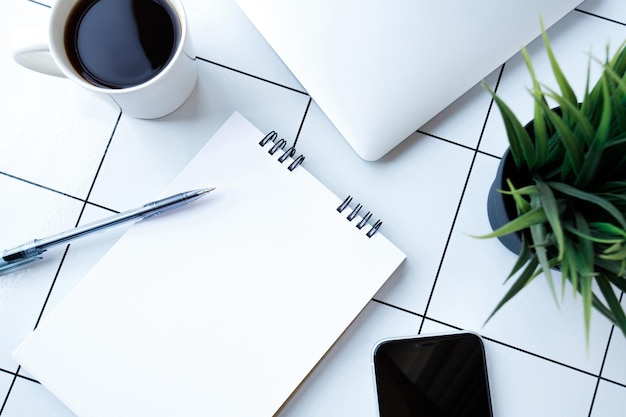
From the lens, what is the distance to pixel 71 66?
0.56 metres

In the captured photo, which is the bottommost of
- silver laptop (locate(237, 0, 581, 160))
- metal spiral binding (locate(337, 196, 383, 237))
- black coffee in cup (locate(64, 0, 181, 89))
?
metal spiral binding (locate(337, 196, 383, 237))

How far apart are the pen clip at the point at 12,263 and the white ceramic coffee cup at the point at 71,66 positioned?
0.63 ft

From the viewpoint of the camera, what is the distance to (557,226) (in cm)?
39

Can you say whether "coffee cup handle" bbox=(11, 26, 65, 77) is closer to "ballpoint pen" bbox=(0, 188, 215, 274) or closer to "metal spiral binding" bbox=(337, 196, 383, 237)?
"ballpoint pen" bbox=(0, 188, 215, 274)

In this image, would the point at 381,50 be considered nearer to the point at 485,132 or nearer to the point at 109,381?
the point at 485,132

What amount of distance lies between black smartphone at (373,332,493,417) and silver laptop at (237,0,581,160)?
21 cm

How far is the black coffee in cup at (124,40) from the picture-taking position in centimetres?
58

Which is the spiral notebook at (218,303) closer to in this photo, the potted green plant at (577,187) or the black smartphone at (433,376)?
the black smartphone at (433,376)

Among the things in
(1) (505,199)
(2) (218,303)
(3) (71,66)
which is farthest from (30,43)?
(1) (505,199)

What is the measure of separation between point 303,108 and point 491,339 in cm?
33

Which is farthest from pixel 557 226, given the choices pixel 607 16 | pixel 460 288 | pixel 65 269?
pixel 65 269

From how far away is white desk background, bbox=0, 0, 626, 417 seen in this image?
2.10 ft

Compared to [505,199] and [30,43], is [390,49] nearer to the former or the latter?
[505,199]

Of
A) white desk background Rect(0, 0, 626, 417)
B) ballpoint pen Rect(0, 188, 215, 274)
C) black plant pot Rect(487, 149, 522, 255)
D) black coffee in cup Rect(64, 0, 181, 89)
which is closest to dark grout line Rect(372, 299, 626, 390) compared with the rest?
white desk background Rect(0, 0, 626, 417)
